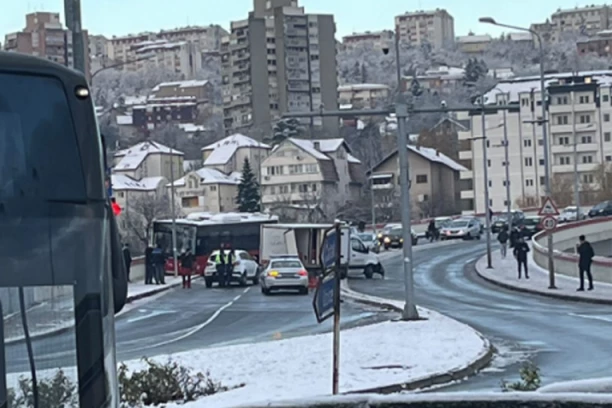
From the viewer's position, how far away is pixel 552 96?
13025 centimetres

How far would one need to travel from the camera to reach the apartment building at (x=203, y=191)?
142000 millimetres

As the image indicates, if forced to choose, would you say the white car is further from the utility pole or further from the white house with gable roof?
the white house with gable roof

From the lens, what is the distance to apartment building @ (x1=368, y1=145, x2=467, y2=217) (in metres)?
130

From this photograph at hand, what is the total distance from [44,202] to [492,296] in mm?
34829

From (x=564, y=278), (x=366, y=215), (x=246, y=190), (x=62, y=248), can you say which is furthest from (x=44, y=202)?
(x=366, y=215)

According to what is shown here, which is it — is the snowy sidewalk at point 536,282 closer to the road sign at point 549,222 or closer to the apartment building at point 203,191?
the road sign at point 549,222

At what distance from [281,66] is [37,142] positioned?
18010cm

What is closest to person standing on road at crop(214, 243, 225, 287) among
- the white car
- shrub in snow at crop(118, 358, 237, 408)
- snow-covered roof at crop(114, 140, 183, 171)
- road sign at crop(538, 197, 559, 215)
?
the white car

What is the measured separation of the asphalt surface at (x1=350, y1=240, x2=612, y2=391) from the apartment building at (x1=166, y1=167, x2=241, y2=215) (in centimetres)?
8319

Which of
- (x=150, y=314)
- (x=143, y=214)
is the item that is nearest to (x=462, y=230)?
(x=143, y=214)

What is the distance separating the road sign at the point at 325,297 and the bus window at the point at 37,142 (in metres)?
6.23

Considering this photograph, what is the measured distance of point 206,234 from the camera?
67438 millimetres

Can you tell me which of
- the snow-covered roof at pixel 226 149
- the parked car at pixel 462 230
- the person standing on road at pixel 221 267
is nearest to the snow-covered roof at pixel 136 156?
the snow-covered roof at pixel 226 149

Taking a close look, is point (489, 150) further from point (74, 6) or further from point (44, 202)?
point (44, 202)
